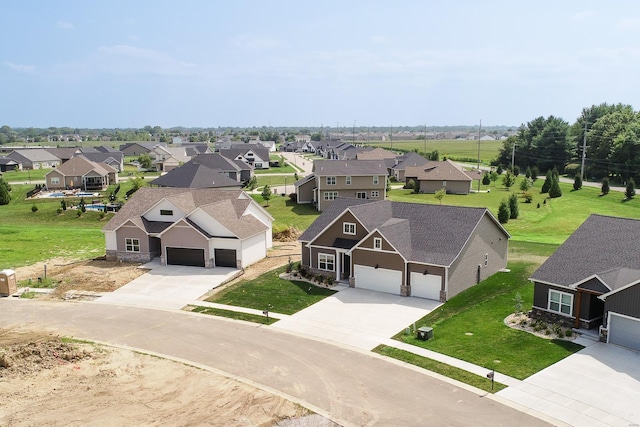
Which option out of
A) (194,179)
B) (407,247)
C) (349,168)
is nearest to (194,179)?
(194,179)

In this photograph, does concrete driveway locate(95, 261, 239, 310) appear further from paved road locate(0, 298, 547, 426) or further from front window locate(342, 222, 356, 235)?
front window locate(342, 222, 356, 235)

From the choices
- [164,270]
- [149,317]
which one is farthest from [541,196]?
[149,317]

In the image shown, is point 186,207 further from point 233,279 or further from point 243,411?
point 243,411

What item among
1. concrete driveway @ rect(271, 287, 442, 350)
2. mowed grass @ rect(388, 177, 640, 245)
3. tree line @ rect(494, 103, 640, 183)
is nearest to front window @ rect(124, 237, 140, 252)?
concrete driveway @ rect(271, 287, 442, 350)

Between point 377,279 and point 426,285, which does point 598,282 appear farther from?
point 377,279

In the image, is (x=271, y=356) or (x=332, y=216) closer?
(x=271, y=356)

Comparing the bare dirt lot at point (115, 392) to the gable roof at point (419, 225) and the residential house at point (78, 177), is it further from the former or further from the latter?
the residential house at point (78, 177)
